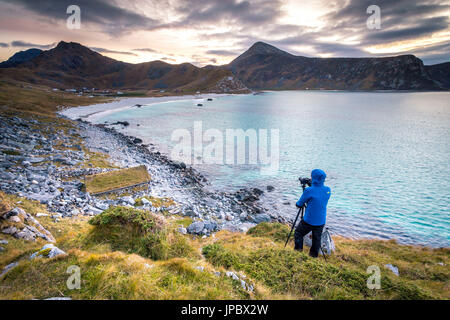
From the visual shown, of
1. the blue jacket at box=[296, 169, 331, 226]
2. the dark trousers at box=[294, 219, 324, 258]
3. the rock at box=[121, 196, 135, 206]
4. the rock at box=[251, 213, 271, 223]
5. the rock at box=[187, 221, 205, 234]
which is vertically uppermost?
the blue jacket at box=[296, 169, 331, 226]

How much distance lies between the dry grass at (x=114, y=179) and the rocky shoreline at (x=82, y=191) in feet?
2.11

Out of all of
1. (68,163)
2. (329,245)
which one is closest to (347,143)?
(329,245)

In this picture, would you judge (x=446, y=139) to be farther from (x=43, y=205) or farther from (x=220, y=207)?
(x=43, y=205)

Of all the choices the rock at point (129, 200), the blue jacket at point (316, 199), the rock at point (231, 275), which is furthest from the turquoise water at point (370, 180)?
the rock at point (231, 275)

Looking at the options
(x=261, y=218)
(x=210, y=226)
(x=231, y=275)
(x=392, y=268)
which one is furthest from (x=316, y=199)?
(x=261, y=218)

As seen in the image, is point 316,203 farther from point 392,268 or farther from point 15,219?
point 15,219

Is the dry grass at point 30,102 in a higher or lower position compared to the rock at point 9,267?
higher

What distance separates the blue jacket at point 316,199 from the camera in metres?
7.16

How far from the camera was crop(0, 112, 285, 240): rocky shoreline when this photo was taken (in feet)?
37.8

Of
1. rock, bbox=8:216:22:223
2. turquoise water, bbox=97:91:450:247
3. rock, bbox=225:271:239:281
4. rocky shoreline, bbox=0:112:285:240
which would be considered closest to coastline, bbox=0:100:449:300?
rock, bbox=225:271:239:281

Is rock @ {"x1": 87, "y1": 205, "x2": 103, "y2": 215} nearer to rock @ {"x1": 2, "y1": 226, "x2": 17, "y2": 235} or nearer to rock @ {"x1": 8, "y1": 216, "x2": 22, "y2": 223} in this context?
rock @ {"x1": 8, "y1": 216, "x2": 22, "y2": 223}

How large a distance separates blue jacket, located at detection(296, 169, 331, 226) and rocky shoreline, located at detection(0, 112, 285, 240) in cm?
594

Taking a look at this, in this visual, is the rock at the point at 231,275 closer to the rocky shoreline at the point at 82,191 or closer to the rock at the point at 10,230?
the rocky shoreline at the point at 82,191

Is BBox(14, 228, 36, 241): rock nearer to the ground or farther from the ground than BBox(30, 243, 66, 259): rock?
nearer to the ground
